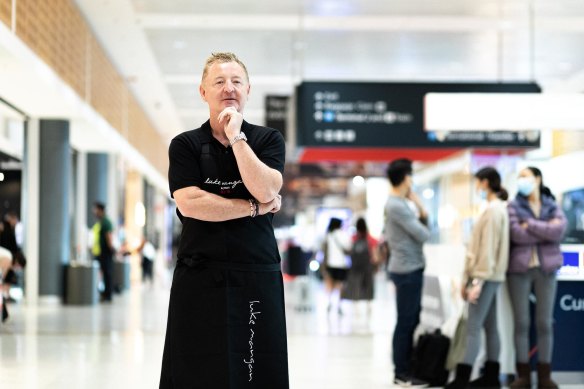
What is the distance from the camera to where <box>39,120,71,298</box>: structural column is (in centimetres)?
1493

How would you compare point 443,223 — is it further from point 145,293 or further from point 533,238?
point 145,293

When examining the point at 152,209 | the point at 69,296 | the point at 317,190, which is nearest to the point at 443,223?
the point at 69,296

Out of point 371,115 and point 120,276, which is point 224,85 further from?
point 120,276

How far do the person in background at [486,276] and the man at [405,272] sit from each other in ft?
1.11

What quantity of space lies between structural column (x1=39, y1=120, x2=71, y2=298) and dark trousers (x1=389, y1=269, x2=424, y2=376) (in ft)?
31.8

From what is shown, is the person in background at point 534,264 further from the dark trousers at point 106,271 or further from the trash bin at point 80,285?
the dark trousers at point 106,271

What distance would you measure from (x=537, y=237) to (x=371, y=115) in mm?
5297

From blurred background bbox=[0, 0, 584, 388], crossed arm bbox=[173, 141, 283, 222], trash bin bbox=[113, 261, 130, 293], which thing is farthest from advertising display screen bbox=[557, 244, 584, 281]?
trash bin bbox=[113, 261, 130, 293]

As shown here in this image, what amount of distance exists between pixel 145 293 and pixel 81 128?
181 inches

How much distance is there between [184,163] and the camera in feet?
8.92

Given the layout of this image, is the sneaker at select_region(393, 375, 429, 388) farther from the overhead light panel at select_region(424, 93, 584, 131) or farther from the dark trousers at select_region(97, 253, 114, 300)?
the dark trousers at select_region(97, 253, 114, 300)

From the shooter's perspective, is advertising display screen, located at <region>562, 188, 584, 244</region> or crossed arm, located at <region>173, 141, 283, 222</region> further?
advertising display screen, located at <region>562, 188, 584, 244</region>

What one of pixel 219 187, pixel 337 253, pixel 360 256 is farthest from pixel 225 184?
pixel 337 253

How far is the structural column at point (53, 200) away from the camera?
14.9 m
